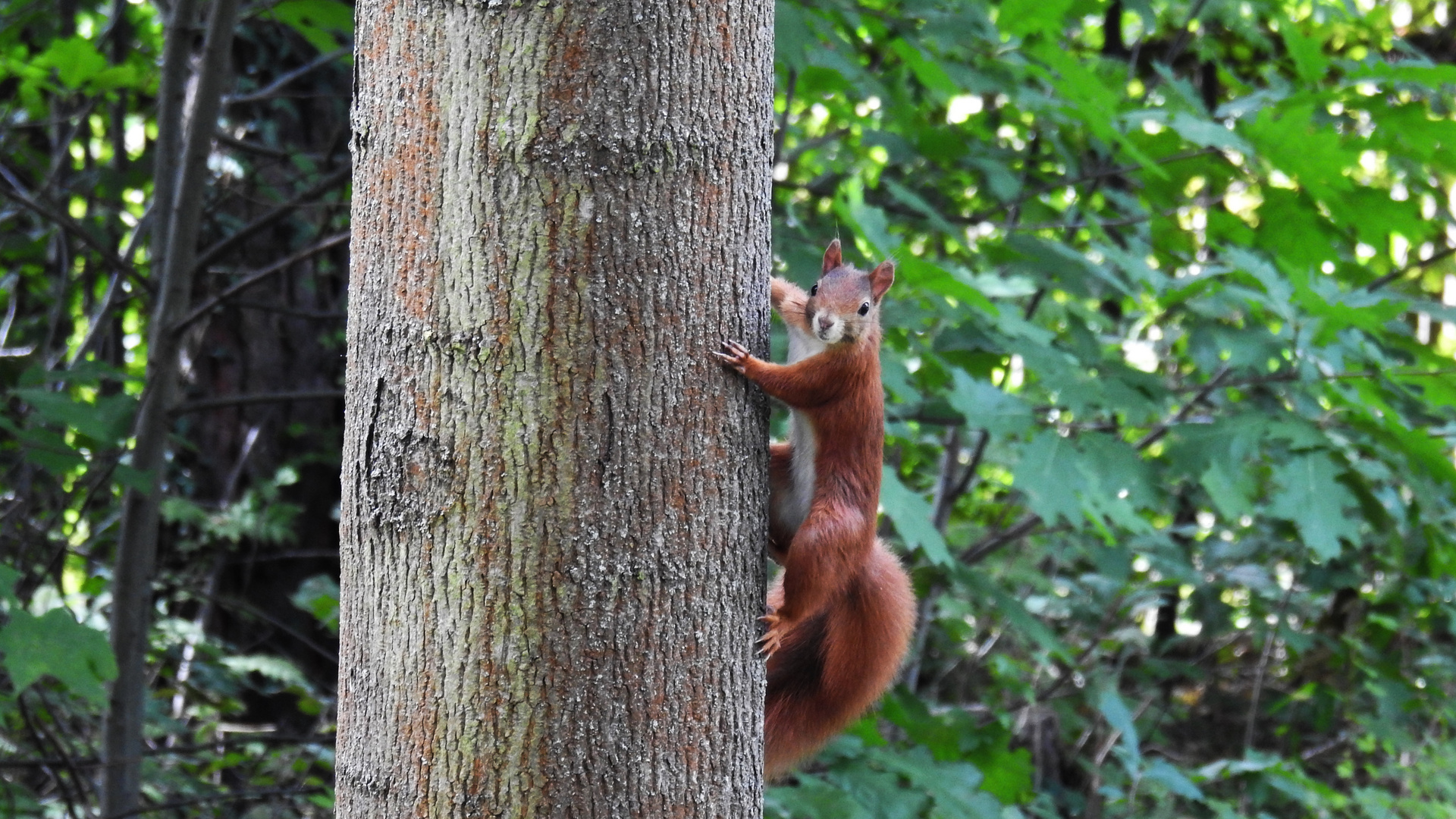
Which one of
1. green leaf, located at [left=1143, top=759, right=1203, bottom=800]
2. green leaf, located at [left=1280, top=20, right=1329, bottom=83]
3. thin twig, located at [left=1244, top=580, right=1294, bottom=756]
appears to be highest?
green leaf, located at [left=1280, top=20, right=1329, bottom=83]

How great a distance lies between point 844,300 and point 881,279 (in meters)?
0.18

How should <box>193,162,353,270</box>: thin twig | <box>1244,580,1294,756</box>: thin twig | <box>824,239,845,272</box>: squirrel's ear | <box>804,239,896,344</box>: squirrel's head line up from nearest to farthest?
<box>804,239,896,344</box>: squirrel's head < <box>824,239,845,272</box>: squirrel's ear < <box>193,162,353,270</box>: thin twig < <box>1244,580,1294,756</box>: thin twig

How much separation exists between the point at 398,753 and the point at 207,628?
4.47 metres

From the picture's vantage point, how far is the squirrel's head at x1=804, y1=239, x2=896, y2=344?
2006 millimetres

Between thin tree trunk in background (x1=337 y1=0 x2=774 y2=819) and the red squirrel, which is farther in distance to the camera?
the red squirrel

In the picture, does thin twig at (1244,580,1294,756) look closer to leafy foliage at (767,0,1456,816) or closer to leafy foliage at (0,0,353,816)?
leafy foliage at (767,0,1456,816)

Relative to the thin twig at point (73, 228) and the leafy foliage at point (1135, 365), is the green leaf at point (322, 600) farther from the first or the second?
the leafy foliage at point (1135, 365)

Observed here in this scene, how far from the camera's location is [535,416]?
4.14 feet

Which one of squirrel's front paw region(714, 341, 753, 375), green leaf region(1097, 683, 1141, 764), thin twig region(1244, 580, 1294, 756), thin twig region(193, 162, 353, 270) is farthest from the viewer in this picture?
thin twig region(1244, 580, 1294, 756)

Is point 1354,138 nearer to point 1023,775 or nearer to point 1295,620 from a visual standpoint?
point 1023,775

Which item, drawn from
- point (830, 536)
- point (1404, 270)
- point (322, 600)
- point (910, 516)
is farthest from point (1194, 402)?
point (322, 600)

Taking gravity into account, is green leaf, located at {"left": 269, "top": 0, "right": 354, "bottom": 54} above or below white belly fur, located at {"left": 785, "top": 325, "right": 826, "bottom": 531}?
above

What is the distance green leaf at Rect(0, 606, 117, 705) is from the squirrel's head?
1561 millimetres

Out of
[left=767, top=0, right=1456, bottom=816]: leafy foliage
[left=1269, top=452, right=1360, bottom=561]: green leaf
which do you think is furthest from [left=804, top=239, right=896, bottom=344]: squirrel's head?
[left=1269, top=452, right=1360, bottom=561]: green leaf
